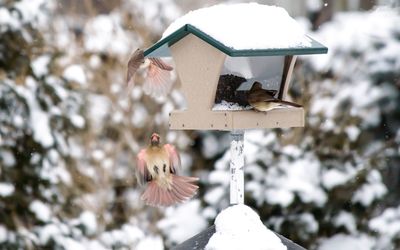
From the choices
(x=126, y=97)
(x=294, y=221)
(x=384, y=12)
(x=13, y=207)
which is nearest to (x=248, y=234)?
(x=294, y=221)

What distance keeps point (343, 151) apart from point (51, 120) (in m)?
1.43

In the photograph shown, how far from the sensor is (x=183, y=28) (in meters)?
2.21

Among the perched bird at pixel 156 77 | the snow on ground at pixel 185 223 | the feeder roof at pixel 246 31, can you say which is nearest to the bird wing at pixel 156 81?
the perched bird at pixel 156 77

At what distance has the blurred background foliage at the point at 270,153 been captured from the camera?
4.08 meters

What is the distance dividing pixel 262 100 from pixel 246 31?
180 millimetres

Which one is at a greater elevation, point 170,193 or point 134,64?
point 134,64

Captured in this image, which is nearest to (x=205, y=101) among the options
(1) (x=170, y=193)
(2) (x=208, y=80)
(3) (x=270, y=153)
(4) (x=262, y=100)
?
(2) (x=208, y=80)

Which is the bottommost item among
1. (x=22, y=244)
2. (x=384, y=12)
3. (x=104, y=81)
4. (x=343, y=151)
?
(x=22, y=244)

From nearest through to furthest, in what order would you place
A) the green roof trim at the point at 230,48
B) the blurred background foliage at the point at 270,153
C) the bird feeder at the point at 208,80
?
the green roof trim at the point at 230,48
the bird feeder at the point at 208,80
the blurred background foliage at the point at 270,153

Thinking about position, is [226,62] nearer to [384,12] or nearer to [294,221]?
[294,221]

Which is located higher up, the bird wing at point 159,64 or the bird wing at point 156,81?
the bird wing at point 159,64

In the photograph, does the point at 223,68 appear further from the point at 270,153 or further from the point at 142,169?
the point at 270,153

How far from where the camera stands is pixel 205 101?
2.28 m

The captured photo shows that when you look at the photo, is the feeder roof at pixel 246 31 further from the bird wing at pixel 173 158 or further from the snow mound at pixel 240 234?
the snow mound at pixel 240 234
